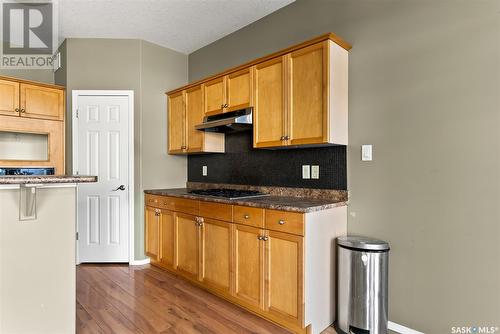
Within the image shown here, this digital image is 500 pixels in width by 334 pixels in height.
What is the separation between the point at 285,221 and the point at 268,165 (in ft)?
3.36

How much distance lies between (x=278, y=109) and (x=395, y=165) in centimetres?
106

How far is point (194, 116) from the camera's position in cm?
338

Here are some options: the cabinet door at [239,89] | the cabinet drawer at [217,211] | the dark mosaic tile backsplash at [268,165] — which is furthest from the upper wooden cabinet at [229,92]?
the cabinet drawer at [217,211]

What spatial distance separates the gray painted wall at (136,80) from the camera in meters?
3.59

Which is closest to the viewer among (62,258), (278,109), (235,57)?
(62,258)

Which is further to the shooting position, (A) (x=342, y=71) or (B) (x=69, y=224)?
(A) (x=342, y=71)

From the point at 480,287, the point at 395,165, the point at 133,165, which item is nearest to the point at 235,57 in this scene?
the point at 133,165

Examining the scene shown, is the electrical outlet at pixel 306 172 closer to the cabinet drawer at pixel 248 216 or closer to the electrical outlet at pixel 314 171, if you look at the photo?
the electrical outlet at pixel 314 171

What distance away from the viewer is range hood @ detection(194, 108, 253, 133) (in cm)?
264

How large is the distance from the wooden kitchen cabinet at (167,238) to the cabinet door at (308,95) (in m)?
1.75

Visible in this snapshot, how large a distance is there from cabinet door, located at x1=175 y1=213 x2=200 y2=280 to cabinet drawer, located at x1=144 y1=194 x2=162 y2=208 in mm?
435

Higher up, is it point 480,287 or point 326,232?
point 326,232

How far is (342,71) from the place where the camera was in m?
2.28

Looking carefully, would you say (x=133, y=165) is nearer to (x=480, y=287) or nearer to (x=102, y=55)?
(x=102, y=55)
